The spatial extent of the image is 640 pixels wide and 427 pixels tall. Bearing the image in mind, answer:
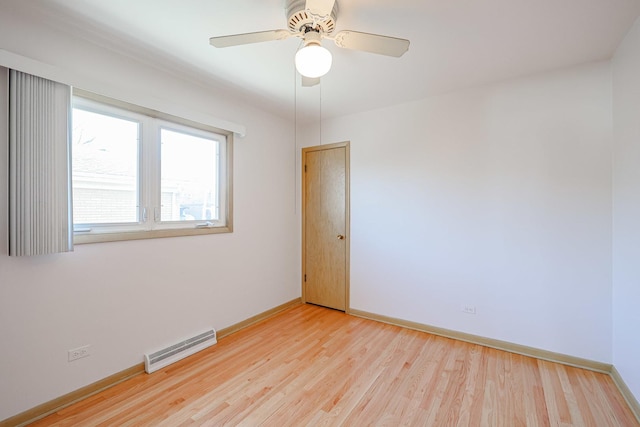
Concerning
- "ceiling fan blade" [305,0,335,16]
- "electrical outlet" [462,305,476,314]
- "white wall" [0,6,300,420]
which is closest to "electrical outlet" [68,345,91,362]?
"white wall" [0,6,300,420]

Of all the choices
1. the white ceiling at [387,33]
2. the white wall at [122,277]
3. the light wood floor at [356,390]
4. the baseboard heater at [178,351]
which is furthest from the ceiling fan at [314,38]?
the baseboard heater at [178,351]

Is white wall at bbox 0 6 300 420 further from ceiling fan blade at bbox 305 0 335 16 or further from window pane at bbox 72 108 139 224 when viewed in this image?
ceiling fan blade at bbox 305 0 335 16

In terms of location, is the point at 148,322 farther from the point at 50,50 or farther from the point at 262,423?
the point at 50,50

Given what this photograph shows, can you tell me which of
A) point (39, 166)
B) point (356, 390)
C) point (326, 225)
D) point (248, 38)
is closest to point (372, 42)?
point (248, 38)

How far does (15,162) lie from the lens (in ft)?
5.06

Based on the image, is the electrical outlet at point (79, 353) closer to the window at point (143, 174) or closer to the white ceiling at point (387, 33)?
the window at point (143, 174)

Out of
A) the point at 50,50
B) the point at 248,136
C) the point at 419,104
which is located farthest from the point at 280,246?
the point at 50,50

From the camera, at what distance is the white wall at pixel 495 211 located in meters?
2.19

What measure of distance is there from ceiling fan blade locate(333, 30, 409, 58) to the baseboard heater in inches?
103

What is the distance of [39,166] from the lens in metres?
1.62

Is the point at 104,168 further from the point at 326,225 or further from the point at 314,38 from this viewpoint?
the point at 326,225

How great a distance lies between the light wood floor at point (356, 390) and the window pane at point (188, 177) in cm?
130

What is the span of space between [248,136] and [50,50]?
1.61 metres

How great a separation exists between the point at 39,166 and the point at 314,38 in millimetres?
1776
